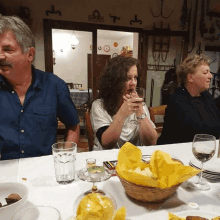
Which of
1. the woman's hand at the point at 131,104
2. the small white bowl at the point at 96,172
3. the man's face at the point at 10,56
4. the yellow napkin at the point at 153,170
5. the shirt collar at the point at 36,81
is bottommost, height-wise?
the small white bowl at the point at 96,172

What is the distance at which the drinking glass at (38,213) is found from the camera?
1.85 ft

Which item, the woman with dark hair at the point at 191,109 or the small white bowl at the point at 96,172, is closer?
the small white bowl at the point at 96,172

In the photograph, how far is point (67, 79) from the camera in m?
8.02

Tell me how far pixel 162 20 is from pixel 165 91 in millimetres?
1624

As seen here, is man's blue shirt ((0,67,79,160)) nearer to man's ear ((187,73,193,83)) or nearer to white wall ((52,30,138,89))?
man's ear ((187,73,193,83))

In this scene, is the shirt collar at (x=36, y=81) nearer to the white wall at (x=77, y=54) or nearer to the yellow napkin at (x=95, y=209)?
the yellow napkin at (x=95, y=209)

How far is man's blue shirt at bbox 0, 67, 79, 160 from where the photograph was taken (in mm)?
1286

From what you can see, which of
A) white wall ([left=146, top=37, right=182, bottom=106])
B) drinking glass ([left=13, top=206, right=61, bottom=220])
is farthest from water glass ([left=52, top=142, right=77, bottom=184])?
white wall ([left=146, top=37, right=182, bottom=106])

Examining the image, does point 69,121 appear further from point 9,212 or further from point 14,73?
point 9,212

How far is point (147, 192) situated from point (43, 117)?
3.22ft

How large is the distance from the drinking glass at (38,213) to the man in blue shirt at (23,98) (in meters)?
A: 0.80

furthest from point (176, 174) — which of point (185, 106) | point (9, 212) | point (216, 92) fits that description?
point (216, 92)

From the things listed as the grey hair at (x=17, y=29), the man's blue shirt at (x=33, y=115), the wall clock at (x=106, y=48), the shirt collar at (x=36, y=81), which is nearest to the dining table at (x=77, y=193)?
the man's blue shirt at (x=33, y=115)

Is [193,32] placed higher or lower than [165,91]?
higher
